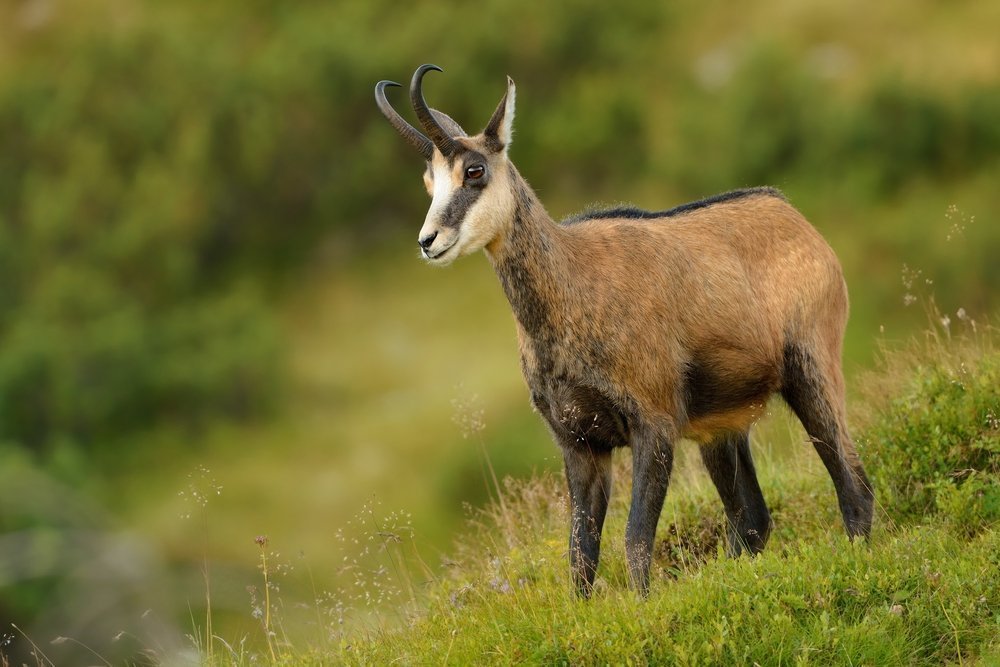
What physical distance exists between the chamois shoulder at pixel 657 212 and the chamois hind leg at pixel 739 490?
1.64 m

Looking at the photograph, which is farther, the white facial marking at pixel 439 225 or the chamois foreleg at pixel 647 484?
the chamois foreleg at pixel 647 484

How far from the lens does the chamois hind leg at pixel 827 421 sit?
30.1ft

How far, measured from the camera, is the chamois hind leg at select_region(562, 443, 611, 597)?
8.71m

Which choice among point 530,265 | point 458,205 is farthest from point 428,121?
point 530,265

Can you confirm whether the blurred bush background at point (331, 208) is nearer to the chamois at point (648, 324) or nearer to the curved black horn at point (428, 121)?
the chamois at point (648, 324)

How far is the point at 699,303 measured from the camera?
29.9ft

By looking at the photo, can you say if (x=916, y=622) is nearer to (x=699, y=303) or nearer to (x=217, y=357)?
(x=699, y=303)

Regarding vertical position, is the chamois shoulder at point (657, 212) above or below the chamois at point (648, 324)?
above

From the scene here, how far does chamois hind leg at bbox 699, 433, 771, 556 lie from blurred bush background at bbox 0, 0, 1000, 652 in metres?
32.3

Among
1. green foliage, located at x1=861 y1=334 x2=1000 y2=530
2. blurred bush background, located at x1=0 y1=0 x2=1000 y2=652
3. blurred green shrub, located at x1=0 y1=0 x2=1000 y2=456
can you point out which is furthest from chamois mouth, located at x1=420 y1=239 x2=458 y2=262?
blurred green shrub, located at x1=0 y1=0 x2=1000 y2=456

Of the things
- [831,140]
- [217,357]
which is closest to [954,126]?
[831,140]

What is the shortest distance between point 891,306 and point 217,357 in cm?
3239

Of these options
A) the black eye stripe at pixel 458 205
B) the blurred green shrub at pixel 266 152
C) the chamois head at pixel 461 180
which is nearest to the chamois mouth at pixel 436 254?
the chamois head at pixel 461 180

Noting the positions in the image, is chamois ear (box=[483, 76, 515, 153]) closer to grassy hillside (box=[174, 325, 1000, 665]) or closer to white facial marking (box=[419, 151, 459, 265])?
white facial marking (box=[419, 151, 459, 265])
